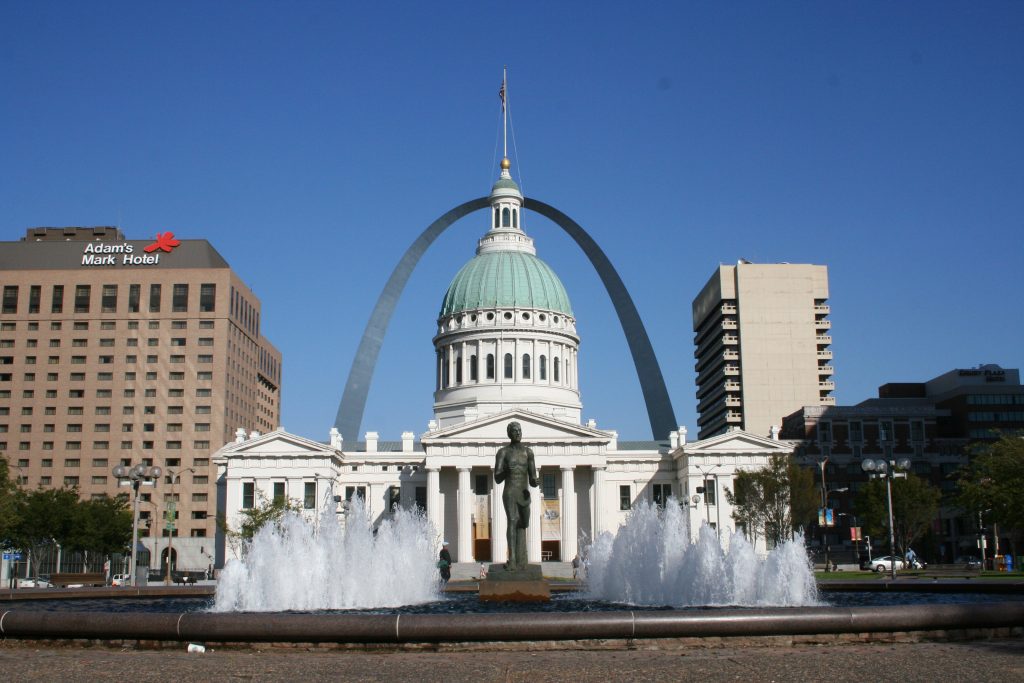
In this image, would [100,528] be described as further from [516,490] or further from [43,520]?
[516,490]

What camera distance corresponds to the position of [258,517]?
84.8 meters

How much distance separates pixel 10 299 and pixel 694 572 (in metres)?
122

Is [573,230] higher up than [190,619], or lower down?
higher up

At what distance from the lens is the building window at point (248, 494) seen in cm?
9769

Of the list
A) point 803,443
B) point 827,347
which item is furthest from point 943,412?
point 827,347

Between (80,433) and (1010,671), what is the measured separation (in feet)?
420

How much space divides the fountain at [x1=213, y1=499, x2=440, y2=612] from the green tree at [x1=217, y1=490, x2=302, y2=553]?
151 feet

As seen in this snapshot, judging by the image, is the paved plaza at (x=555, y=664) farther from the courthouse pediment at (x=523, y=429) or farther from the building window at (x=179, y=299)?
the building window at (x=179, y=299)

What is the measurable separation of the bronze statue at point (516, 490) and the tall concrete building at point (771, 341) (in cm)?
12916

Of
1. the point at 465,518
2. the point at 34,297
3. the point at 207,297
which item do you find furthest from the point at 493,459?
the point at 34,297

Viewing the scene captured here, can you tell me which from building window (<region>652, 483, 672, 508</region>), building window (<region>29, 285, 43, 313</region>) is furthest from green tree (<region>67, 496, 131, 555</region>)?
building window (<region>652, 483, 672, 508</region>)

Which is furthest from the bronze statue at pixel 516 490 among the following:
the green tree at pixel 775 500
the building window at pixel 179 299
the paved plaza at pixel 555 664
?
the building window at pixel 179 299

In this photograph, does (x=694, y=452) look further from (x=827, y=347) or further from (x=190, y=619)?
(x=190, y=619)

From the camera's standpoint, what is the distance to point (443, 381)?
121 meters
